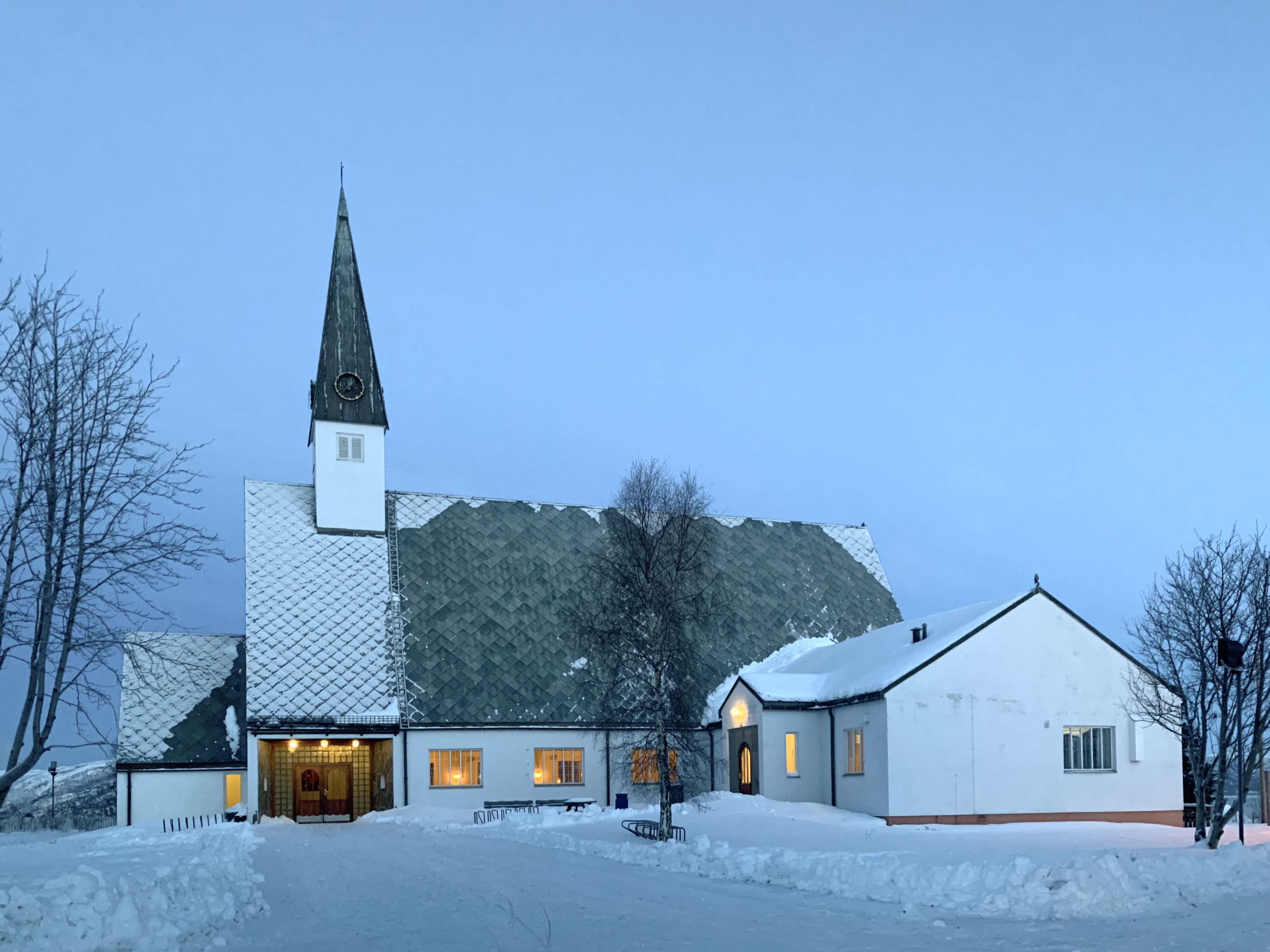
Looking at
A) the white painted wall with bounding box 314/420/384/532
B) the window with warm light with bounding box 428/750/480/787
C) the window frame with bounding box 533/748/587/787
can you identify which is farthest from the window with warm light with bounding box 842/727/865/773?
the white painted wall with bounding box 314/420/384/532

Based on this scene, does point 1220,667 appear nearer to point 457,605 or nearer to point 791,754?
point 791,754

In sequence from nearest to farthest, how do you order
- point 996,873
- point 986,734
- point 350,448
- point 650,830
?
1. point 996,873
2. point 650,830
3. point 986,734
4. point 350,448

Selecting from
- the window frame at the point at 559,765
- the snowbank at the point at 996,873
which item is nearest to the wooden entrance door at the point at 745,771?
the window frame at the point at 559,765

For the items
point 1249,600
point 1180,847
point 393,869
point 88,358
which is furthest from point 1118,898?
point 88,358

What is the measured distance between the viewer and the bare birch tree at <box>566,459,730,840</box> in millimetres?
24688

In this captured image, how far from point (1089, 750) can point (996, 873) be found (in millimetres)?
16814

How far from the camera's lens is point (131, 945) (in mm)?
10984

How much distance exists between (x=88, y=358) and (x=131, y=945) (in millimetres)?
5962

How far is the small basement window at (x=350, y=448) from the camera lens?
126 feet

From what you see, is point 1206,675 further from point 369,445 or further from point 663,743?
point 369,445

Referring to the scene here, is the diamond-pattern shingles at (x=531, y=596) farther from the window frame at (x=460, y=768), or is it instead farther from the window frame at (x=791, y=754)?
the window frame at (x=791, y=754)

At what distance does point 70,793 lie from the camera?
204ft

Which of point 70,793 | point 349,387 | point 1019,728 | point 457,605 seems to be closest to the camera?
point 1019,728

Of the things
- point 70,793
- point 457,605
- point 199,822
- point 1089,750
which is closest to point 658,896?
point 1089,750
